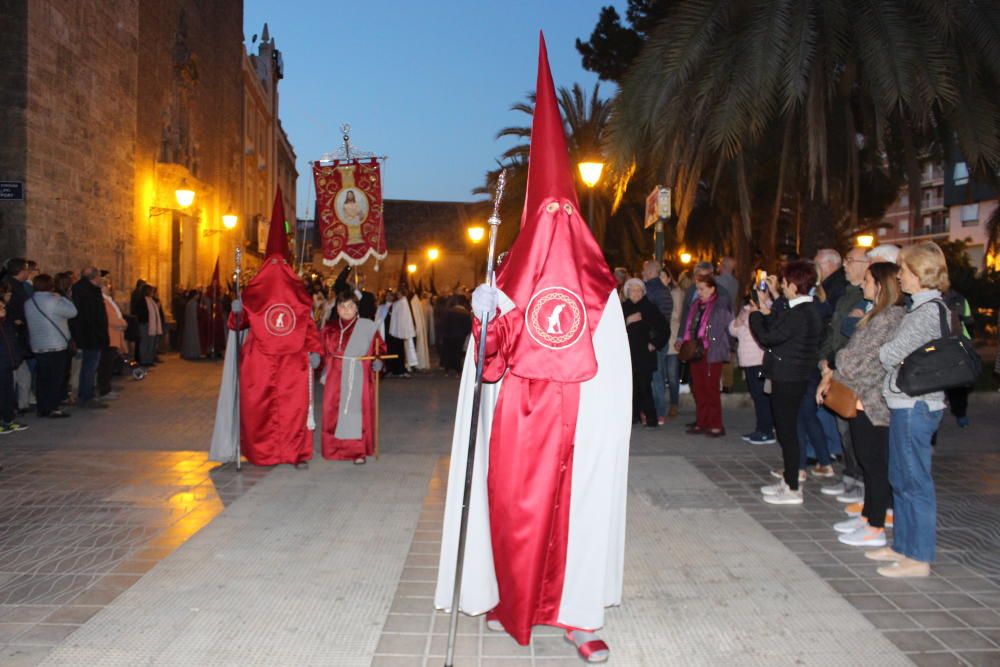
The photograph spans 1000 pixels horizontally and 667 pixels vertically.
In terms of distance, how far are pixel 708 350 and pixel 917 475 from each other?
450 cm

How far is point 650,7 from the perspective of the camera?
18.9m

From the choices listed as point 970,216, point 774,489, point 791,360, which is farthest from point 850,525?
point 970,216

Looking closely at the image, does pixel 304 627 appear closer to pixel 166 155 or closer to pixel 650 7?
pixel 650 7

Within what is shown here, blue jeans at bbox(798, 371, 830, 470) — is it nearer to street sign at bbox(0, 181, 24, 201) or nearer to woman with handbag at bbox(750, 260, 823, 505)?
woman with handbag at bbox(750, 260, 823, 505)

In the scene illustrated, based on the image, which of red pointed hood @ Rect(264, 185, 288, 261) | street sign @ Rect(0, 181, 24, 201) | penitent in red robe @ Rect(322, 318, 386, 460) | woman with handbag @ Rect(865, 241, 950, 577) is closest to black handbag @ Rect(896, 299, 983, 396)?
woman with handbag @ Rect(865, 241, 950, 577)

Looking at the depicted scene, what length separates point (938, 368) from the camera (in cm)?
446

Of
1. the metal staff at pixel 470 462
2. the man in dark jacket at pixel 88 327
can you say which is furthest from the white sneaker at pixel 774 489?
the man in dark jacket at pixel 88 327

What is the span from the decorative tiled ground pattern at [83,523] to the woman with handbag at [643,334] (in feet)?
14.5

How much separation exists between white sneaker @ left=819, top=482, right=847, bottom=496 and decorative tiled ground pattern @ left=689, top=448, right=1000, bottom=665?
0.18 feet

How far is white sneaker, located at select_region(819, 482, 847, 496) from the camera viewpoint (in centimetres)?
654

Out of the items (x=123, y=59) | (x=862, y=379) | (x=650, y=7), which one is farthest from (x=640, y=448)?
(x=123, y=59)

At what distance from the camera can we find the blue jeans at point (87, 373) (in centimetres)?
1142

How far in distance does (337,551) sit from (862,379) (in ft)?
11.2

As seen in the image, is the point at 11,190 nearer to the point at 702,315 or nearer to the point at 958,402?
the point at 702,315
